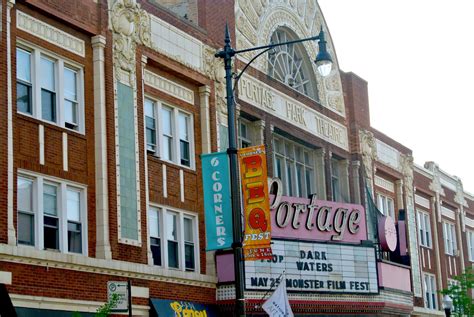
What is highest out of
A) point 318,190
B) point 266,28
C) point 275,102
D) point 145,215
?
point 266,28

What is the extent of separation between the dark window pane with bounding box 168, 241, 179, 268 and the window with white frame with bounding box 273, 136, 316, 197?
304 inches

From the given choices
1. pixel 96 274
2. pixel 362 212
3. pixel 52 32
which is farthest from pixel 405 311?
pixel 52 32

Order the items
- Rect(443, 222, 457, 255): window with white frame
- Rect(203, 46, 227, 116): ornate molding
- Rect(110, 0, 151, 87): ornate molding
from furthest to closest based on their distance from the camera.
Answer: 1. Rect(443, 222, 457, 255): window with white frame
2. Rect(203, 46, 227, 116): ornate molding
3. Rect(110, 0, 151, 87): ornate molding

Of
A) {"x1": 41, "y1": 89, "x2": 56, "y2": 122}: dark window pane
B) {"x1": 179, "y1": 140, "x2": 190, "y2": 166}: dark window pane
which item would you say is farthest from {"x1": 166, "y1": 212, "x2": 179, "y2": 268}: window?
{"x1": 41, "y1": 89, "x2": 56, "y2": 122}: dark window pane

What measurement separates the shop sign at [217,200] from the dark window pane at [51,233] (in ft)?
12.5

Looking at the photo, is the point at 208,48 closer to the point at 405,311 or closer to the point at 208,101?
the point at 208,101

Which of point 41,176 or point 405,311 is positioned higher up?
point 41,176

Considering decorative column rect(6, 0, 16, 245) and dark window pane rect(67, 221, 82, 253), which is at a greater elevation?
decorative column rect(6, 0, 16, 245)

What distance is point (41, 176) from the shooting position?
2414cm

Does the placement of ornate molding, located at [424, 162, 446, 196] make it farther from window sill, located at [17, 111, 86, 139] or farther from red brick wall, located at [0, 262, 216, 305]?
window sill, located at [17, 111, 86, 139]

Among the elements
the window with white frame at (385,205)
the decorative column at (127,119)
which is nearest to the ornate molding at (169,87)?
the decorative column at (127,119)

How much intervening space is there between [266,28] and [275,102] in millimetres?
2890

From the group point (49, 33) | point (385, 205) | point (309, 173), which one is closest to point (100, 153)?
point (49, 33)

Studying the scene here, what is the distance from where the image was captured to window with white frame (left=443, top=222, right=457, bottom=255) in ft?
178
